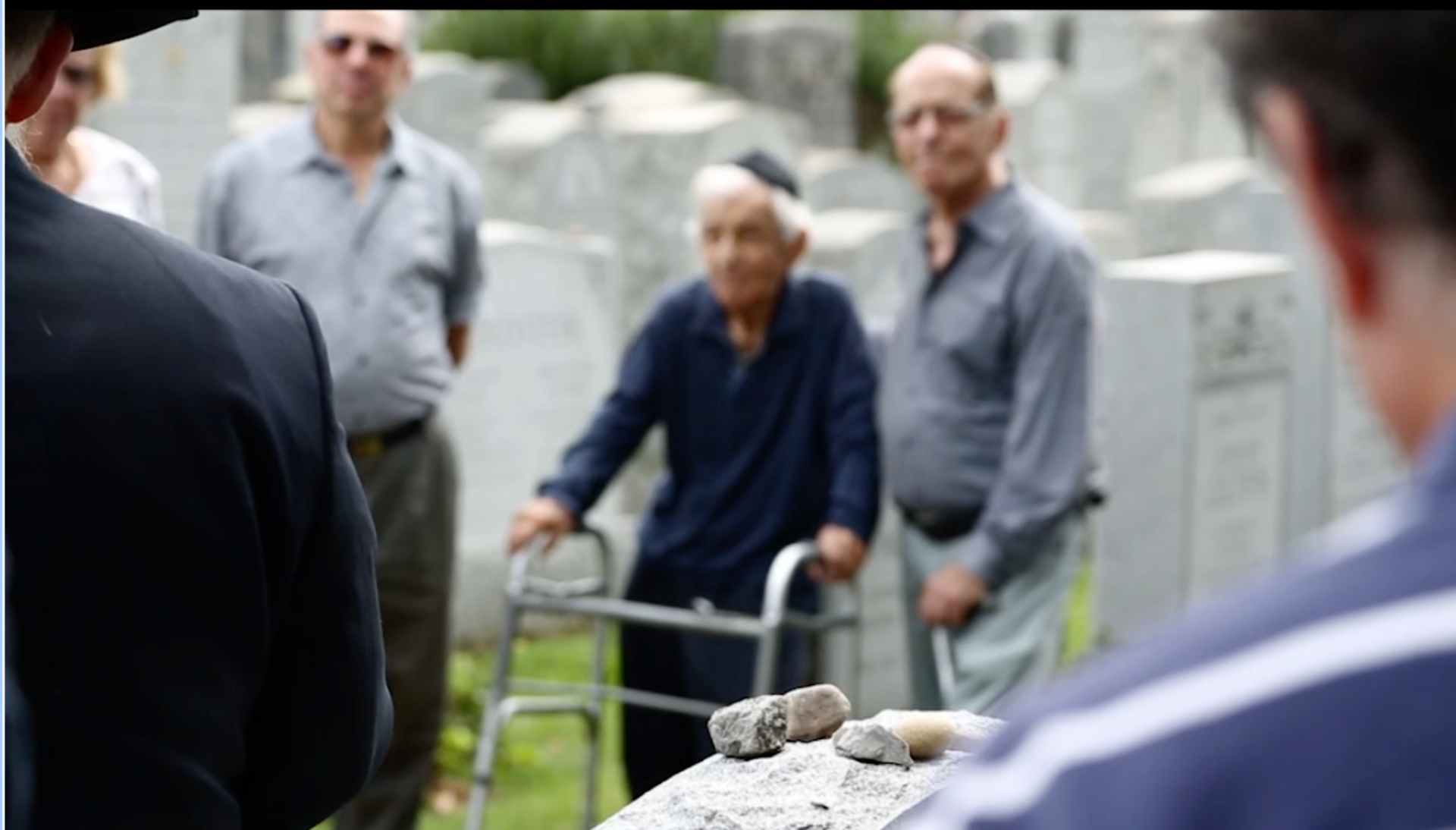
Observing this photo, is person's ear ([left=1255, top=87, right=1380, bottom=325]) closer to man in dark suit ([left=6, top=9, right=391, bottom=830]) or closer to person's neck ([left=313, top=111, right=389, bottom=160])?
man in dark suit ([left=6, top=9, right=391, bottom=830])

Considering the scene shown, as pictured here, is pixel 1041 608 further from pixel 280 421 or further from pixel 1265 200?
pixel 1265 200

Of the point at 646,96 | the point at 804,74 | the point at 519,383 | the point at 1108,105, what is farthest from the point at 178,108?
the point at 804,74

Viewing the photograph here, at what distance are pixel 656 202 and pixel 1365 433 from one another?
2.87 m

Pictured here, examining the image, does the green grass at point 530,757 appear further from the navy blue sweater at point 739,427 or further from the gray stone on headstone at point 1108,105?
the gray stone on headstone at point 1108,105

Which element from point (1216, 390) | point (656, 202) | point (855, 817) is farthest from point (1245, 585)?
point (656, 202)

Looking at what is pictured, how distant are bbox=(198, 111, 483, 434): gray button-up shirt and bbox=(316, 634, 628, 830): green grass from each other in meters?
1.10

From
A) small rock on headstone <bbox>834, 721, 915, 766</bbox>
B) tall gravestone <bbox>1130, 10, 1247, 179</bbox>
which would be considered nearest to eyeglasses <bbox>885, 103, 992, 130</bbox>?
small rock on headstone <bbox>834, 721, 915, 766</bbox>

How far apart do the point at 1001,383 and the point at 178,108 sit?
317 cm

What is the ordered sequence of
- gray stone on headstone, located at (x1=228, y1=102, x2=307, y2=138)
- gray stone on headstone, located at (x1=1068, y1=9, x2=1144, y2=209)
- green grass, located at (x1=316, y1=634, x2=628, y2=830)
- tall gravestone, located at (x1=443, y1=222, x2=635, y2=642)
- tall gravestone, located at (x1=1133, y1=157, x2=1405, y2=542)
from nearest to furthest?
green grass, located at (x1=316, y1=634, x2=628, y2=830), tall gravestone, located at (x1=443, y1=222, x2=635, y2=642), tall gravestone, located at (x1=1133, y1=157, x2=1405, y2=542), gray stone on headstone, located at (x1=228, y1=102, x2=307, y2=138), gray stone on headstone, located at (x1=1068, y1=9, x2=1144, y2=209)

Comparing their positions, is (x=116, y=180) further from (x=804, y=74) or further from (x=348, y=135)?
(x=804, y=74)

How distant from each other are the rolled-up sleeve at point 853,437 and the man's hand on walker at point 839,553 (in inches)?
1.4

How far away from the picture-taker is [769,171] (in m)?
5.47

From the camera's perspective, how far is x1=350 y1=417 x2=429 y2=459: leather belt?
5.52 m

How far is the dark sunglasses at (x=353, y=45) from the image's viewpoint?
560cm
